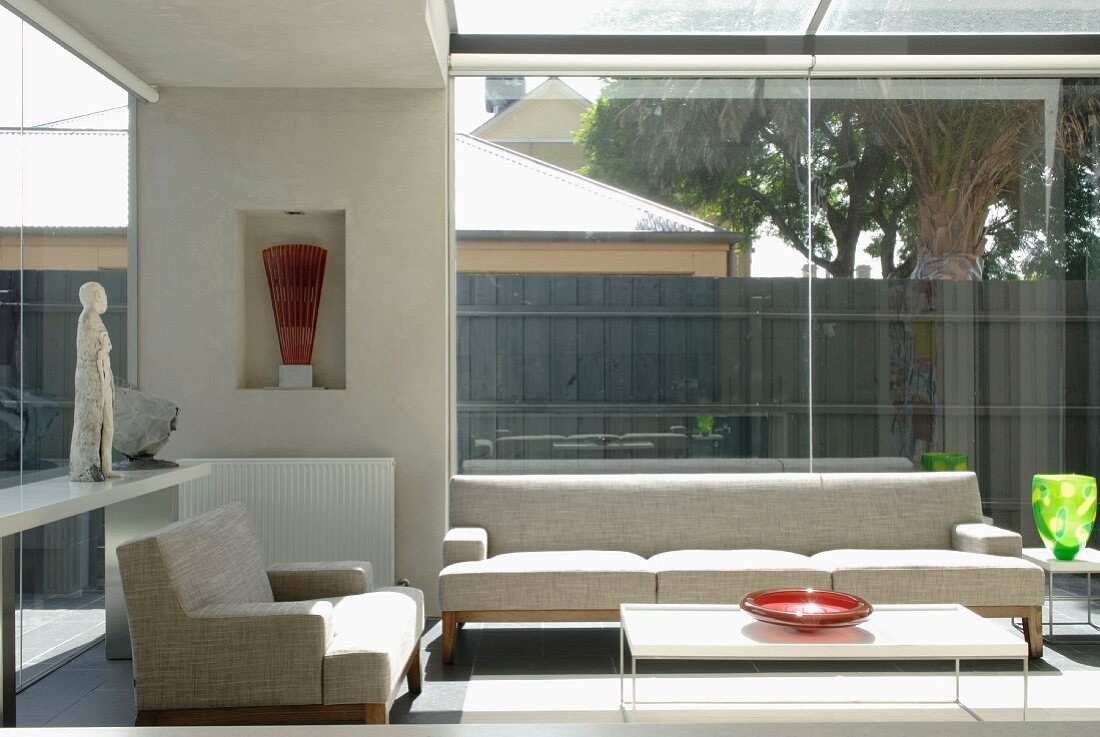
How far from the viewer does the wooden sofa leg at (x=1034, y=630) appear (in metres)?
4.20

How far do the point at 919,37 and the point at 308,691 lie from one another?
469cm

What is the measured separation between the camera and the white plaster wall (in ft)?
17.0

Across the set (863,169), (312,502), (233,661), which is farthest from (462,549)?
(863,169)

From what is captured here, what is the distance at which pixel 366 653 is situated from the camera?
2.98 meters

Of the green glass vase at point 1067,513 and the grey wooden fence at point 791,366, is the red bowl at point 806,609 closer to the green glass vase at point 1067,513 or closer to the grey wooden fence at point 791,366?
the green glass vase at point 1067,513

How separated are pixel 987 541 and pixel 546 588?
81.4 inches

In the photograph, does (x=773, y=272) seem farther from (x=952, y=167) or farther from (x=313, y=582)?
(x=313, y=582)

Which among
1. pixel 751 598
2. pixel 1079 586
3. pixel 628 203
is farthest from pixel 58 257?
Answer: pixel 1079 586

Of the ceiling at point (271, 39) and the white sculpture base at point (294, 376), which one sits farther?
the white sculpture base at point (294, 376)

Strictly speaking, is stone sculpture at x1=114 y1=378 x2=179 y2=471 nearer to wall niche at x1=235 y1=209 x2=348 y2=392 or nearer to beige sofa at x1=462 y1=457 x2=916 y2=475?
wall niche at x1=235 y1=209 x2=348 y2=392

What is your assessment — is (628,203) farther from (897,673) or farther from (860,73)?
(897,673)

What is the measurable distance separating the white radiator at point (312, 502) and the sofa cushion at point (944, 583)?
2281mm

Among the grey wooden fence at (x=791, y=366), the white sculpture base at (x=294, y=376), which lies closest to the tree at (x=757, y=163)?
the grey wooden fence at (x=791, y=366)

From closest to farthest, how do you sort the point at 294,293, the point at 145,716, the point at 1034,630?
the point at 145,716 < the point at 1034,630 < the point at 294,293
